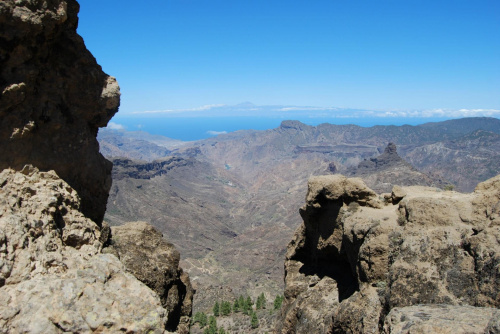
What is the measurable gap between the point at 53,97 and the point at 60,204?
4.62 m

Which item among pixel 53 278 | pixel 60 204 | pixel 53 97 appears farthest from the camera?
pixel 53 97

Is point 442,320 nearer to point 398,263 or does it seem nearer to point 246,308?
point 398,263

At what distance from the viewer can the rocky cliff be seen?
9078 mm

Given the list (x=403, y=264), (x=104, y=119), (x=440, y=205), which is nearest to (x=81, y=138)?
(x=104, y=119)

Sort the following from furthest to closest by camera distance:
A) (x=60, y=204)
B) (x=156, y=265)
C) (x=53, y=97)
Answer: (x=156, y=265) < (x=53, y=97) < (x=60, y=204)

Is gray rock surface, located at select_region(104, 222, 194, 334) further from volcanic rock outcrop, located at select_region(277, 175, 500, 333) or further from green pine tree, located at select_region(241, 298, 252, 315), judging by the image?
green pine tree, located at select_region(241, 298, 252, 315)

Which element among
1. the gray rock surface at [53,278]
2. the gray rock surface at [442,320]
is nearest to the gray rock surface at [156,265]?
the gray rock surface at [53,278]

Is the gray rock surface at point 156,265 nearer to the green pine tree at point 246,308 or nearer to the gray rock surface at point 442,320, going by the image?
the gray rock surface at point 442,320

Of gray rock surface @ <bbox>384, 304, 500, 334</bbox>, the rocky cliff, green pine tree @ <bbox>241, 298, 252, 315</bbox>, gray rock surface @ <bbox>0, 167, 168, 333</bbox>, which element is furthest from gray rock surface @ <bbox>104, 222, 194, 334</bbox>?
green pine tree @ <bbox>241, 298, 252, 315</bbox>

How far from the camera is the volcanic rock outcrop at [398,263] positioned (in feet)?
33.4

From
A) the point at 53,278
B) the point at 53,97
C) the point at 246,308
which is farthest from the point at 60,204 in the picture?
the point at 246,308

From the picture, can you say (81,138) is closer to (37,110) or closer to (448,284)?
(37,110)

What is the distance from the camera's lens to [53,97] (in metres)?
14.4

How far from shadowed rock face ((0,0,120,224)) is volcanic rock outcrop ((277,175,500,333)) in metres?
12.8
